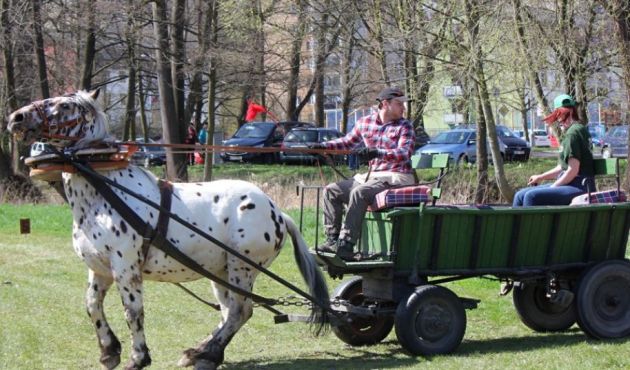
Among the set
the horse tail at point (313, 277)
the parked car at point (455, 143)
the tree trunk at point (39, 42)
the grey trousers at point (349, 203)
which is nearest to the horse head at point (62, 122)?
the horse tail at point (313, 277)

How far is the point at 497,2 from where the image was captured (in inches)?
669

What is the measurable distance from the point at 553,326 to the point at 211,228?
3540 millimetres

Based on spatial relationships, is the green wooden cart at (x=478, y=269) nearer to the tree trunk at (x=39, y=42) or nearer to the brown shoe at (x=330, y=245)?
the brown shoe at (x=330, y=245)

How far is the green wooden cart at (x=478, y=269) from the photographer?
7.90 metres

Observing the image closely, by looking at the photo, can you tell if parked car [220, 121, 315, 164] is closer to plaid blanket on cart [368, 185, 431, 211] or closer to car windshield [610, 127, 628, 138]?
car windshield [610, 127, 628, 138]

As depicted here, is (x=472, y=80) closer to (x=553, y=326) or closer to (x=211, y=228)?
(x=553, y=326)

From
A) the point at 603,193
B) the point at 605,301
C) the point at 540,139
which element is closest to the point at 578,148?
the point at 603,193

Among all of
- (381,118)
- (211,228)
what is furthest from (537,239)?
(211,228)

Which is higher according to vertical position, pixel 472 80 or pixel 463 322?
pixel 472 80

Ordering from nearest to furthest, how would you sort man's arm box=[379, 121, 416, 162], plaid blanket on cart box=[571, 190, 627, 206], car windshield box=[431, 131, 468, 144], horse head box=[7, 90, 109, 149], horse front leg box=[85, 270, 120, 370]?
horse head box=[7, 90, 109, 149] < horse front leg box=[85, 270, 120, 370] < man's arm box=[379, 121, 416, 162] < plaid blanket on cart box=[571, 190, 627, 206] < car windshield box=[431, 131, 468, 144]

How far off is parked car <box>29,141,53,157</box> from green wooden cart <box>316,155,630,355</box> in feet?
7.52

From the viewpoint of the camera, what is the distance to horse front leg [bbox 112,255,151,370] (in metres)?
7.14

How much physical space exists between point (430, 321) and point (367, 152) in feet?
4.74

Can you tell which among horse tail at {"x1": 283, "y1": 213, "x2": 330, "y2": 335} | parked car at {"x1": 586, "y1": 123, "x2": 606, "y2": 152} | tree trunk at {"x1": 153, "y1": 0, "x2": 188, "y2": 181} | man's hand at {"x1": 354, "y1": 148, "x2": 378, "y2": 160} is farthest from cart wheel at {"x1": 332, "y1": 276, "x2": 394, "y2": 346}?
parked car at {"x1": 586, "y1": 123, "x2": 606, "y2": 152}
